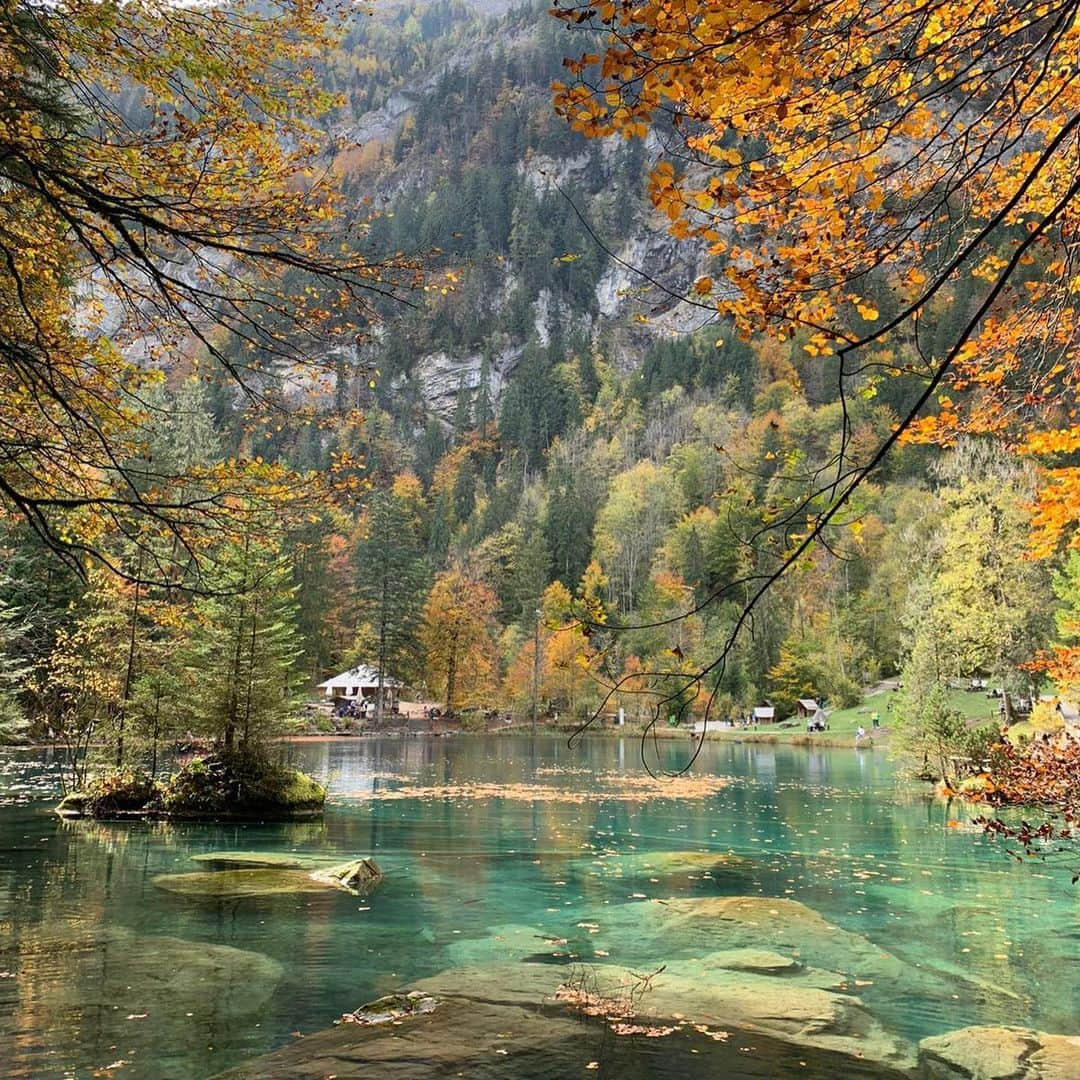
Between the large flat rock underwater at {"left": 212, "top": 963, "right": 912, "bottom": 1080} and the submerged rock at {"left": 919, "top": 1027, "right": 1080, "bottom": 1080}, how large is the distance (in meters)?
0.24

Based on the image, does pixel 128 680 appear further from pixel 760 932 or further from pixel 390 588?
pixel 390 588

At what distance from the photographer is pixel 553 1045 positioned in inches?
229

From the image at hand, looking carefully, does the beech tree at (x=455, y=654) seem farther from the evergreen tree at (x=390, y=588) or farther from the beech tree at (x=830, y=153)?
the beech tree at (x=830, y=153)

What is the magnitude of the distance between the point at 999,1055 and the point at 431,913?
6.07 metres

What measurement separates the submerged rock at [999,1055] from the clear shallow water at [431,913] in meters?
0.32

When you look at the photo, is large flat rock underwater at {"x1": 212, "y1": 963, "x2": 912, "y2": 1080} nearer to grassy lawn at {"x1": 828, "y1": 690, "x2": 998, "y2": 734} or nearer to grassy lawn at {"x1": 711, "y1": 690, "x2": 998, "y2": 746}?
grassy lawn at {"x1": 828, "y1": 690, "x2": 998, "y2": 734}

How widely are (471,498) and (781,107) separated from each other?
101 meters

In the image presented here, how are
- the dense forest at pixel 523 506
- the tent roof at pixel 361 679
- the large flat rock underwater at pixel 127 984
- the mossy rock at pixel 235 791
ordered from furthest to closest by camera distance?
the tent roof at pixel 361 679 < the mossy rock at pixel 235 791 < the dense forest at pixel 523 506 < the large flat rock underwater at pixel 127 984

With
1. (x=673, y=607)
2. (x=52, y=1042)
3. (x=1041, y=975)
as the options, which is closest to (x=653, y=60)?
(x=52, y=1042)

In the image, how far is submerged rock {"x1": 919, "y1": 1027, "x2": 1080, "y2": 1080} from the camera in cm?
547

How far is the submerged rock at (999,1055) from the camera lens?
547 centimetres

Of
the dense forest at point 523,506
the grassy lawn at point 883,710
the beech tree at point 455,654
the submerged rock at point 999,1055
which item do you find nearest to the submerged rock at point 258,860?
the dense forest at point 523,506

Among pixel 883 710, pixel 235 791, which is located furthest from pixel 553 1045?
pixel 883 710

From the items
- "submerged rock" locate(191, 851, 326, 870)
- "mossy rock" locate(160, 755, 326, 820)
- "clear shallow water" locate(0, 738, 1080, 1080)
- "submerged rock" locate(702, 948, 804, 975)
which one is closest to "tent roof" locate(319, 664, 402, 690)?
"clear shallow water" locate(0, 738, 1080, 1080)
